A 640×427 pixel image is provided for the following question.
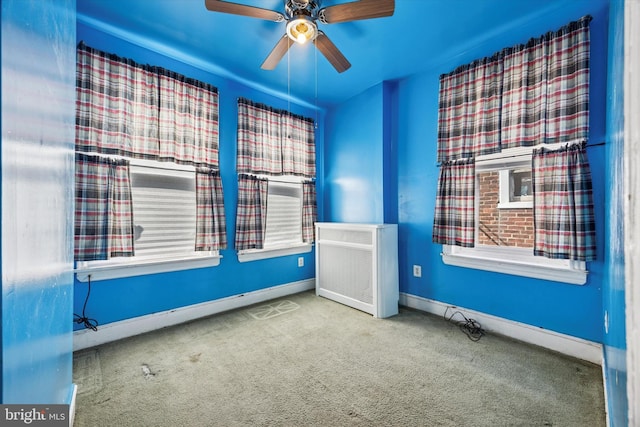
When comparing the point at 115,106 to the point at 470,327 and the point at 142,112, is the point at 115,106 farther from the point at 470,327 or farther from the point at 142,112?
the point at 470,327

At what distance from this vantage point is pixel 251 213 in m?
3.00

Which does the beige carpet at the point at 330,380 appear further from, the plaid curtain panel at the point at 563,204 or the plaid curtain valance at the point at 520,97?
the plaid curtain valance at the point at 520,97

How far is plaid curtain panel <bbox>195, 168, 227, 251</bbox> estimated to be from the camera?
2.63m

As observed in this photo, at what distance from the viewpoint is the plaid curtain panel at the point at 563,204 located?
1.81m

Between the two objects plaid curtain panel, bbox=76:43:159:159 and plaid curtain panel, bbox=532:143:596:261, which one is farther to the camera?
plaid curtain panel, bbox=76:43:159:159

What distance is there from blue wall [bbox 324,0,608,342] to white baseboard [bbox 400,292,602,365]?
5cm

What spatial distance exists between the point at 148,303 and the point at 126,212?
86cm

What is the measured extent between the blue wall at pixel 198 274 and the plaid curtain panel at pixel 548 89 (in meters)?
2.44

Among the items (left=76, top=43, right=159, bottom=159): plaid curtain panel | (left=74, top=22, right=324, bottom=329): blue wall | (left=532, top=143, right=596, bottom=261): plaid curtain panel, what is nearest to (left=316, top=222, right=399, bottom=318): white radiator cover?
(left=74, top=22, right=324, bottom=329): blue wall

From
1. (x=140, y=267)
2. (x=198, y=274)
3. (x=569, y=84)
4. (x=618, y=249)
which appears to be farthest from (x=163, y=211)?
(x=569, y=84)

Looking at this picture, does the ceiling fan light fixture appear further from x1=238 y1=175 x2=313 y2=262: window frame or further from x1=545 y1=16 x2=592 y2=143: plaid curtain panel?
x1=545 y1=16 x2=592 y2=143: plaid curtain panel

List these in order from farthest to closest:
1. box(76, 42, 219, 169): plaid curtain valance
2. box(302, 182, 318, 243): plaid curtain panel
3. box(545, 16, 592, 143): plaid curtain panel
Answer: box(302, 182, 318, 243): plaid curtain panel
box(76, 42, 219, 169): plaid curtain valance
box(545, 16, 592, 143): plaid curtain panel

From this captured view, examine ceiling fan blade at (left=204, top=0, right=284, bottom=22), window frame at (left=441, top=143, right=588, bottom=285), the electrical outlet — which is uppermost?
ceiling fan blade at (left=204, top=0, right=284, bottom=22)

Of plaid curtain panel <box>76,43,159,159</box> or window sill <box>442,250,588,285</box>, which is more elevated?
plaid curtain panel <box>76,43,159,159</box>
